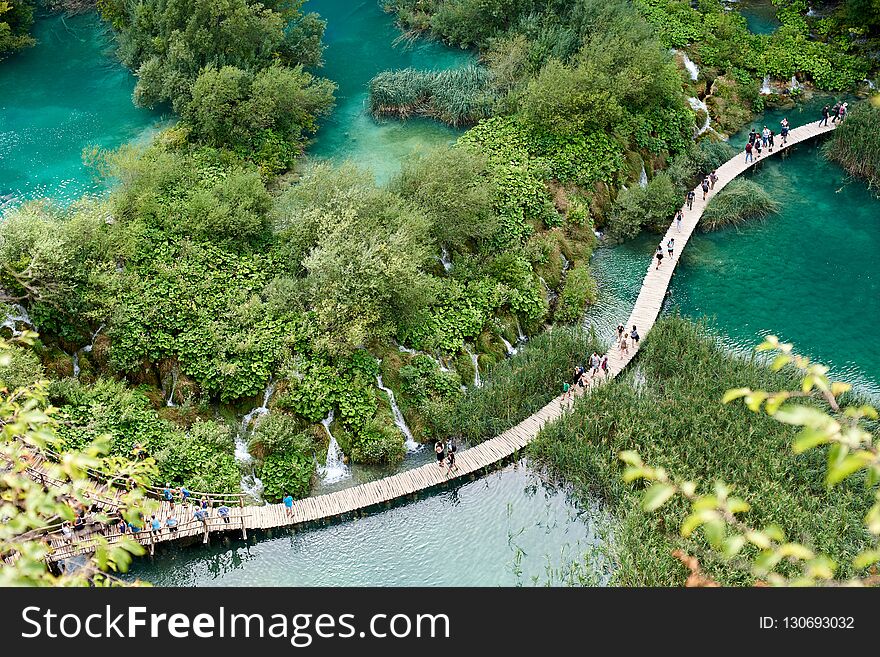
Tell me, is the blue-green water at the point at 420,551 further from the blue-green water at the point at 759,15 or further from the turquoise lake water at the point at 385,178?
the blue-green water at the point at 759,15

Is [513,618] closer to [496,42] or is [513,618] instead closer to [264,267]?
[264,267]

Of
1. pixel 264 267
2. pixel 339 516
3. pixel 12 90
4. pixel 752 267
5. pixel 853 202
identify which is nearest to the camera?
pixel 339 516

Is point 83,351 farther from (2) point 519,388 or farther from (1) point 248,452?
(2) point 519,388

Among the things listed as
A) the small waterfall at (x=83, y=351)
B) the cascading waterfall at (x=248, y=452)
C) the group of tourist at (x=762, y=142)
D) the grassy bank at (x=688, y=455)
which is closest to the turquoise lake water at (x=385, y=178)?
the group of tourist at (x=762, y=142)

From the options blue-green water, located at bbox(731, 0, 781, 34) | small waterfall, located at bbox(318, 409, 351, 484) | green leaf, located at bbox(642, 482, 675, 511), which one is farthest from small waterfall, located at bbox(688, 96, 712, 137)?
green leaf, located at bbox(642, 482, 675, 511)

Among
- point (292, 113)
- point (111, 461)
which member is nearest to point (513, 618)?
point (111, 461)

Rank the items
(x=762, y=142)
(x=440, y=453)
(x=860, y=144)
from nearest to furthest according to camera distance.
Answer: (x=440, y=453), (x=860, y=144), (x=762, y=142)

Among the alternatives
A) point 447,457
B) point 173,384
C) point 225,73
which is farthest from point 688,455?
point 225,73
